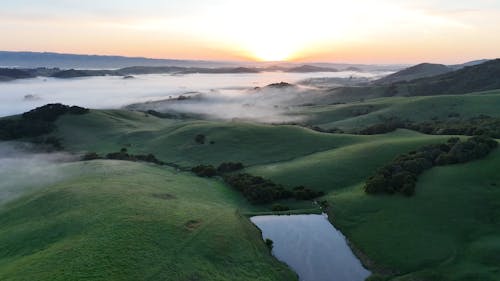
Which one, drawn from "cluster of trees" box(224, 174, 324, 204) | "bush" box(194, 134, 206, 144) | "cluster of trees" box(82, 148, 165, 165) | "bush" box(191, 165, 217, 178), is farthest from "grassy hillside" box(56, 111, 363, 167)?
"cluster of trees" box(224, 174, 324, 204)

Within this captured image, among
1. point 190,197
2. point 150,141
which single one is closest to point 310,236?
point 190,197

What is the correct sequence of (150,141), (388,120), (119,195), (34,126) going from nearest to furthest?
(119,195)
(150,141)
(34,126)
(388,120)

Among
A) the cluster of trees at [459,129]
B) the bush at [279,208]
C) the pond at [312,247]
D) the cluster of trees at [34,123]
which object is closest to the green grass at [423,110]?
the cluster of trees at [459,129]

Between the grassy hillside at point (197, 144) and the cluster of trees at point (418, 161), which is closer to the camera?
the cluster of trees at point (418, 161)

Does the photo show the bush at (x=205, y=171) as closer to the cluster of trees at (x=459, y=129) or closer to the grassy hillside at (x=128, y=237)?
the grassy hillside at (x=128, y=237)

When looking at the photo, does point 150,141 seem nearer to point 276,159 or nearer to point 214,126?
point 214,126

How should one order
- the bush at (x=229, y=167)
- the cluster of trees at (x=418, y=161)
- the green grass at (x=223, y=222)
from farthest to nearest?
the bush at (x=229, y=167) < the cluster of trees at (x=418, y=161) < the green grass at (x=223, y=222)
